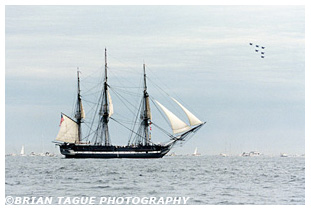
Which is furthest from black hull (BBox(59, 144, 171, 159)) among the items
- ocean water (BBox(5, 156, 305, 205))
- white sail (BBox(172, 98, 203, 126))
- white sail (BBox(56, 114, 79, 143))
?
ocean water (BBox(5, 156, 305, 205))

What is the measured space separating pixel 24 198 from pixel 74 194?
4032 mm

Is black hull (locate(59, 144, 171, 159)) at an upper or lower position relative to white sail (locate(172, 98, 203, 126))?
lower

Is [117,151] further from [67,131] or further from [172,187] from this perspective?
[172,187]

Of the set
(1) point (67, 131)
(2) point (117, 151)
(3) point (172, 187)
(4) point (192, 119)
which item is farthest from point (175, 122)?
(3) point (172, 187)

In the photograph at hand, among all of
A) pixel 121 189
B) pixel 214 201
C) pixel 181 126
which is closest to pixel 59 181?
pixel 121 189

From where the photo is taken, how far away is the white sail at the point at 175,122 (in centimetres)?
9638

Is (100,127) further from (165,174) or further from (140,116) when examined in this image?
(165,174)

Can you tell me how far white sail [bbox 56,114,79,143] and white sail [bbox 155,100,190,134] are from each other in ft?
53.9

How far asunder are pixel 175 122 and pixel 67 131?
1874 cm

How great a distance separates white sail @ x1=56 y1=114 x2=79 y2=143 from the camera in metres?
102

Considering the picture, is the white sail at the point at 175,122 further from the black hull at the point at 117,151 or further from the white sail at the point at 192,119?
the black hull at the point at 117,151

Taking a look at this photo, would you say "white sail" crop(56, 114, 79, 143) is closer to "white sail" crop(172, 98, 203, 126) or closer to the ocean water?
"white sail" crop(172, 98, 203, 126)

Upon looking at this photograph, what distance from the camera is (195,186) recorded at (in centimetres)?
4809

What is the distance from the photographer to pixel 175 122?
9644 centimetres
